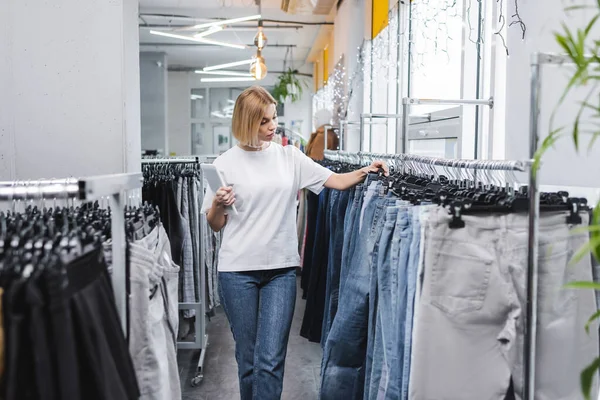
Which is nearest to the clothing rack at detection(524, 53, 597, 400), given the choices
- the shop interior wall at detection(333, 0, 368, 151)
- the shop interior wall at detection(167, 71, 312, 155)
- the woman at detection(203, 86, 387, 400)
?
the woman at detection(203, 86, 387, 400)

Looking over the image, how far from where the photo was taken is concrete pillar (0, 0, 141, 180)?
10.6 feet

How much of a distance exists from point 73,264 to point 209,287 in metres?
3.43

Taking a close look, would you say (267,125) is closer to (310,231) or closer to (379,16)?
(310,231)

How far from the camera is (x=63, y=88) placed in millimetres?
3285

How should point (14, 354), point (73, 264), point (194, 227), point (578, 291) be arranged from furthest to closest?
point (194, 227), point (578, 291), point (73, 264), point (14, 354)

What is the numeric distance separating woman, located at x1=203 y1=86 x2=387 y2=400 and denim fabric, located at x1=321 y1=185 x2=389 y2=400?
0.74 ft

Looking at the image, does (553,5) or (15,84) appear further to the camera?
(15,84)

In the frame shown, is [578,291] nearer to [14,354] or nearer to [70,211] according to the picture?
[14,354]

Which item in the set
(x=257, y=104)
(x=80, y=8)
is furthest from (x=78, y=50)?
(x=257, y=104)

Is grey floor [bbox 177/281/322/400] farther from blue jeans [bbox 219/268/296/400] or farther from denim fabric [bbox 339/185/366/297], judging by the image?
denim fabric [bbox 339/185/366/297]

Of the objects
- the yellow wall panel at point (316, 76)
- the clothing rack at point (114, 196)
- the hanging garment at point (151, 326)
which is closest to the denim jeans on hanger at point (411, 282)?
the hanging garment at point (151, 326)

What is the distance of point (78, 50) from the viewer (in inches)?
129

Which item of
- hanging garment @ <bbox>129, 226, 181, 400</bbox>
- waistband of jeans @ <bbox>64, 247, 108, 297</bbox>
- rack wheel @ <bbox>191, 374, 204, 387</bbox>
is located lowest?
rack wheel @ <bbox>191, 374, 204, 387</bbox>

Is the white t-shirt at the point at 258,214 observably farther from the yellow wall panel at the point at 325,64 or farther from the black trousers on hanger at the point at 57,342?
the yellow wall panel at the point at 325,64
